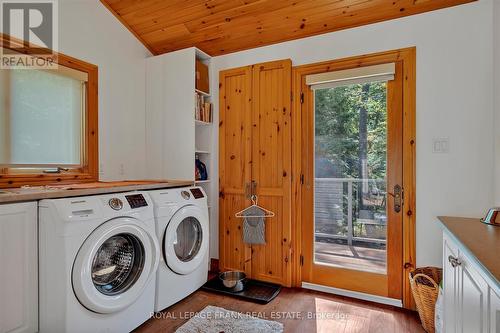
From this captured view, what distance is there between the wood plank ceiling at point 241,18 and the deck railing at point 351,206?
1.38 m

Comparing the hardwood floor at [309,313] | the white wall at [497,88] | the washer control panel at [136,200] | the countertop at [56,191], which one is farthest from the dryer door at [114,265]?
the white wall at [497,88]

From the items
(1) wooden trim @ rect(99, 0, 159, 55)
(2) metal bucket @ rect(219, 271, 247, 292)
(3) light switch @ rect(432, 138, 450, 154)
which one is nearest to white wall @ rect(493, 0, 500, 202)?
(3) light switch @ rect(432, 138, 450, 154)

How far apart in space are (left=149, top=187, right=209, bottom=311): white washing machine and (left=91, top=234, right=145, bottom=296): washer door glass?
0.72ft

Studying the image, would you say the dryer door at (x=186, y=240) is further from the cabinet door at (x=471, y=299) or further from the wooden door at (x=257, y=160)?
the cabinet door at (x=471, y=299)

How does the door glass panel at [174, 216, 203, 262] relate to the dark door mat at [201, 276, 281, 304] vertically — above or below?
above

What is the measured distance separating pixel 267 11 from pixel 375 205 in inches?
75.8

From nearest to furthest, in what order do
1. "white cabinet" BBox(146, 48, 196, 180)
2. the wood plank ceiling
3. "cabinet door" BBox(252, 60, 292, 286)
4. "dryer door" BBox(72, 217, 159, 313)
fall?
"dryer door" BBox(72, 217, 159, 313)
the wood plank ceiling
"cabinet door" BBox(252, 60, 292, 286)
"white cabinet" BBox(146, 48, 196, 180)

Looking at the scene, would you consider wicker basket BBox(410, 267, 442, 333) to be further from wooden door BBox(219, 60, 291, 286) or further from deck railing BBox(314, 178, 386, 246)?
wooden door BBox(219, 60, 291, 286)

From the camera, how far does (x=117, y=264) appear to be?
1905 mm

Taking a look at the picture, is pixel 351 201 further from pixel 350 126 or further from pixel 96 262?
pixel 96 262

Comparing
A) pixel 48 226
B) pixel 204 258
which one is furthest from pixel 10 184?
pixel 204 258

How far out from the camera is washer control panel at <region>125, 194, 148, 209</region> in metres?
1.95

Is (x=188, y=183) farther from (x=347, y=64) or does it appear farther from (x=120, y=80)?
(x=347, y=64)

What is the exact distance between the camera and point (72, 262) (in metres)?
1.56
